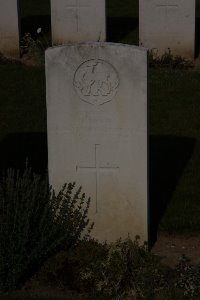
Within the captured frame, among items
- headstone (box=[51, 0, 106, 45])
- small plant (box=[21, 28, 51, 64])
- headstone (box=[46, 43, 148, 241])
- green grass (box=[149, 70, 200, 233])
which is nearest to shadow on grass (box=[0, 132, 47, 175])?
green grass (box=[149, 70, 200, 233])

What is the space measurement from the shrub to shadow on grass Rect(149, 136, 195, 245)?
83 cm

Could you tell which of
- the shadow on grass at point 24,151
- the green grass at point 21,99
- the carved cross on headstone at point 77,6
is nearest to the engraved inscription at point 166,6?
the carved cross on headstone at point 77,6

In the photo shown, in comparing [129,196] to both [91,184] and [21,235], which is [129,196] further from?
[21,235]

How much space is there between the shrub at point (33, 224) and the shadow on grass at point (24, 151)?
1921 millimetres

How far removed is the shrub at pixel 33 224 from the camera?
6238 mm

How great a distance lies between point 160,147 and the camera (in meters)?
9.69

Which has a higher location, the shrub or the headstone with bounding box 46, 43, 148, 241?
the headstone with bounding box 46, 43, 148, 241

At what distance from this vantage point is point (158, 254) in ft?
23.0

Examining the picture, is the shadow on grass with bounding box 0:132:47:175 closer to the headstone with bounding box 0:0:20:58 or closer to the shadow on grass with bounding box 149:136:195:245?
the shadow on grass with bounding box 149:136:195:245

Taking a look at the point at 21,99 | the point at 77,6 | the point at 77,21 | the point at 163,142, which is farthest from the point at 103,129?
the point at 77,21

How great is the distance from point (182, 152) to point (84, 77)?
3035mm

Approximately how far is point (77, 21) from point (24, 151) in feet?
16.4

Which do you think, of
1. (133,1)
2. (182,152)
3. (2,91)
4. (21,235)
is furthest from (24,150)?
(133,1)

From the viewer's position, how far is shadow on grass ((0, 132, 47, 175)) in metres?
8.98
